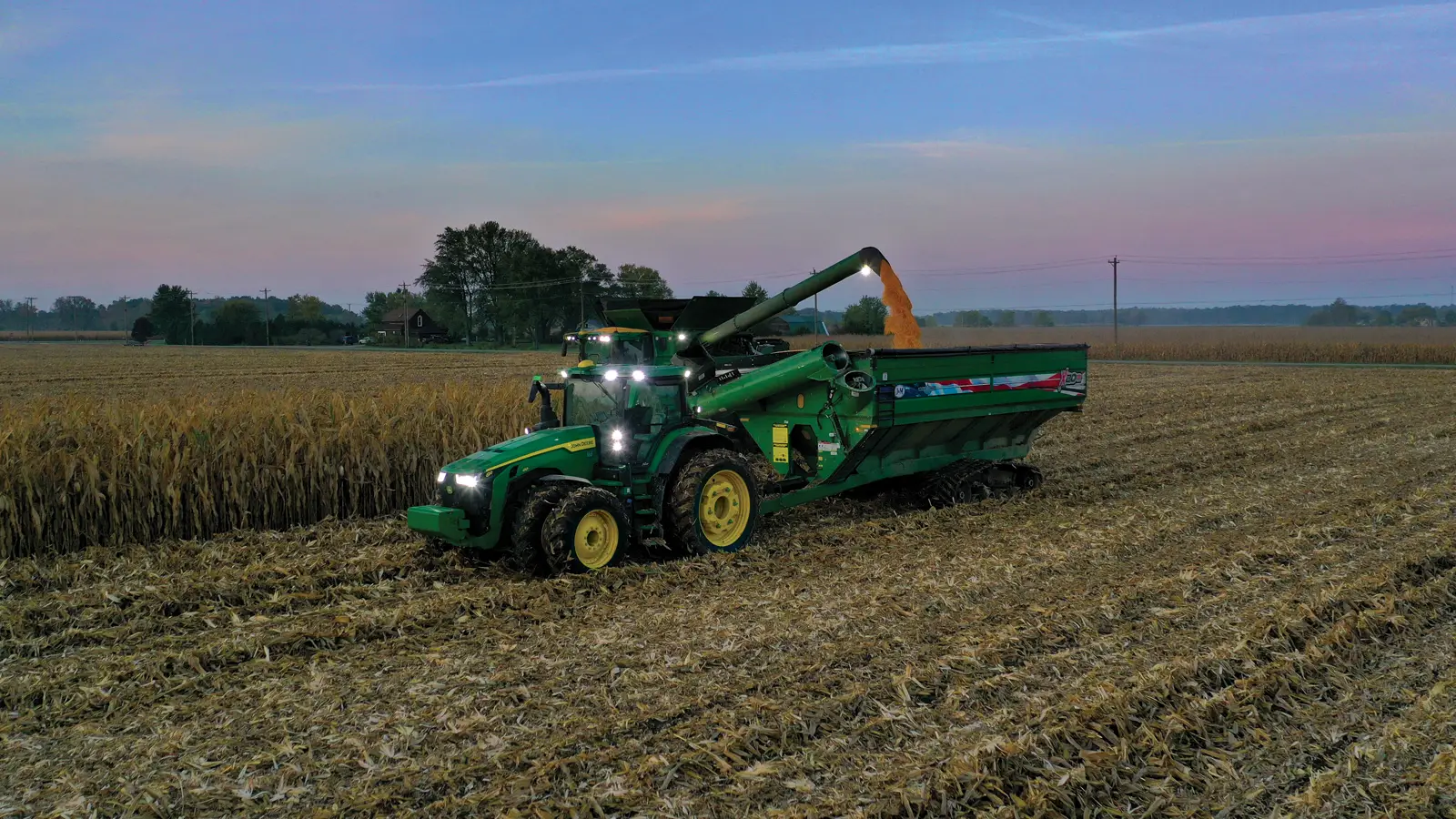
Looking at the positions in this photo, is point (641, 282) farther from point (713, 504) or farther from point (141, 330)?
point (713, 504)

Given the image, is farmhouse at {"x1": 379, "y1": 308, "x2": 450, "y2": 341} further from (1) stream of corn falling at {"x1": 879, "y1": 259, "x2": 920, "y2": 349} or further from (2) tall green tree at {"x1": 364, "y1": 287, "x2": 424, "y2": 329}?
(1) stream of corn falling at {"x1": 879, "y1": 259, "x2": 920, "y2": 349}

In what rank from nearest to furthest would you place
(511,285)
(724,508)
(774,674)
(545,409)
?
1. (774,674)
2. (724,508)
3. (545,409)
4. (511,285)

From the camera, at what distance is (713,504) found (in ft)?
28.5

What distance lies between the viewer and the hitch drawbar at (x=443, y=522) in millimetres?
7605

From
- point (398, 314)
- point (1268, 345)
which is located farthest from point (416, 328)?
point (1268, 345)

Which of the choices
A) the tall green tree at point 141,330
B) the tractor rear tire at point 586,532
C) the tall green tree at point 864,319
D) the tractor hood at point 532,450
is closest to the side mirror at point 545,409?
the tractor hood at point 532,450

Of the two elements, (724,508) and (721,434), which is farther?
(721,434)

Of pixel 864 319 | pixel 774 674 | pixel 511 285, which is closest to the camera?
pixel 774 674

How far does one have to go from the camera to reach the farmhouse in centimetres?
9366

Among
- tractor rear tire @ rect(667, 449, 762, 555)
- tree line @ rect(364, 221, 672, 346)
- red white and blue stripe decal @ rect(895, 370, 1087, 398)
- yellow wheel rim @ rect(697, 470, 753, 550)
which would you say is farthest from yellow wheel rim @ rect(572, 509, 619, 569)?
tree line @ rect(364, 221, 672, 346)

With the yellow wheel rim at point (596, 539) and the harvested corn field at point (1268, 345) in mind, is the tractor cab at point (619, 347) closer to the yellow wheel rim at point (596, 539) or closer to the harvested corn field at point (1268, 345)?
the yellow wheel rim at point (596, 539)

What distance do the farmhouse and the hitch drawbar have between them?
8768cm

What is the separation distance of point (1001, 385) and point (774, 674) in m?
6.46

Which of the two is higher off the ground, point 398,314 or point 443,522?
point 398,314
